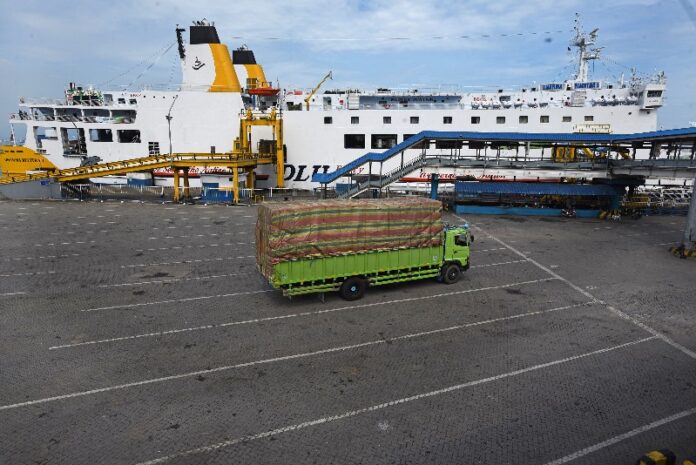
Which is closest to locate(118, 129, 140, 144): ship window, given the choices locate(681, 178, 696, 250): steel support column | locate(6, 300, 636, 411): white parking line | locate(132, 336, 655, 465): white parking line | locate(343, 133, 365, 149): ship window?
locate(343, 133, 365, 149): ship window

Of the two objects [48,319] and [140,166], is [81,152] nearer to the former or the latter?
[140,166]

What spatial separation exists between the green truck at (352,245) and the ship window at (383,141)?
24.5 meters

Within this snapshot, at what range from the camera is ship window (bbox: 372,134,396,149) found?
39.2 meters

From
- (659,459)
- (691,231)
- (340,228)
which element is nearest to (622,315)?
(659,459)

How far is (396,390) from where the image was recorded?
9.09m

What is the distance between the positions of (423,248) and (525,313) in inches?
163

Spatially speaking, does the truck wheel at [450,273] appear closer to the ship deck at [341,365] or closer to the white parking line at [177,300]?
the ship deck at [341,365]

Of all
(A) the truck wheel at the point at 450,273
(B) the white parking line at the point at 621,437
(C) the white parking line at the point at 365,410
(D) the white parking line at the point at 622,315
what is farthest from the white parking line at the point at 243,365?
(A) the truck wheel at the point at 450,273

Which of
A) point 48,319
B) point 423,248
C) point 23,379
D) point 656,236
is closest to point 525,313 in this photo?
point 423,248

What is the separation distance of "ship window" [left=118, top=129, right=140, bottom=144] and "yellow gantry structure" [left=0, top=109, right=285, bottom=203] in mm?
5405

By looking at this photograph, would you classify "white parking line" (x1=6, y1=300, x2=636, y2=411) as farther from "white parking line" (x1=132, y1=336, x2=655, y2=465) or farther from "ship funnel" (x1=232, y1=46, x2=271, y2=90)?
"ship funnel" (x1=232, y1=46, x2=271, y2=90)

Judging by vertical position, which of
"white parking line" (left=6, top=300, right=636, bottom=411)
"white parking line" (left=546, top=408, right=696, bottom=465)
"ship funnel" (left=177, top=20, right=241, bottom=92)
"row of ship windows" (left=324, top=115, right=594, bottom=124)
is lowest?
"white parking line" (left=546, top=408, right=696, bottom=465)

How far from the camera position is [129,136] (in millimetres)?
42750

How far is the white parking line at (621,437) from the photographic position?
7.21 metres
